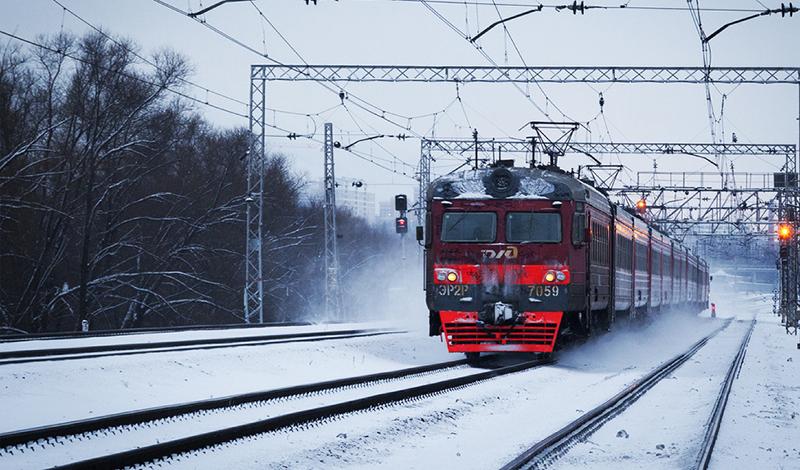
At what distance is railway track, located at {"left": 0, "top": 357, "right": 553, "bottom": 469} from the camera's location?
888 centimetres

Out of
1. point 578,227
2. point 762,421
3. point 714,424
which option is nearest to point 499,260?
point 578,227

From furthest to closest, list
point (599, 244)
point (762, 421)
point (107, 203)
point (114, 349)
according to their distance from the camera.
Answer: point (107, 203) → point (599, 244) → point (114, 349) → point (762, 421)

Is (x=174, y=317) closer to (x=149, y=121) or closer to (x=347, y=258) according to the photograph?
(x=149, y=121)

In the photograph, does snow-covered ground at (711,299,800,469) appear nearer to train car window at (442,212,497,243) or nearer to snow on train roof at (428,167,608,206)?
snow on train roof at (428,167,608,206)

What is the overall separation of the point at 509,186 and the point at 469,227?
3.44 feet

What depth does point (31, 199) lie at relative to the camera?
4116 cm

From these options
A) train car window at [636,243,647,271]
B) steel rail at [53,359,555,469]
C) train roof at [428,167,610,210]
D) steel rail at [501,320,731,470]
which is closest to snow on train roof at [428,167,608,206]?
train roof at [428,167,610,210]

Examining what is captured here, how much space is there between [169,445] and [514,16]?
58.7ft

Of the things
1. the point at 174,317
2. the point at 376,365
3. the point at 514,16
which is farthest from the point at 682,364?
the point at 174,317

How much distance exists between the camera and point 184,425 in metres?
11.2

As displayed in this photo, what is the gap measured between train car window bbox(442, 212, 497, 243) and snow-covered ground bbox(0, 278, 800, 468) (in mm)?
2628

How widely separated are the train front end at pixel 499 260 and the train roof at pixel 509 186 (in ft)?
0.06

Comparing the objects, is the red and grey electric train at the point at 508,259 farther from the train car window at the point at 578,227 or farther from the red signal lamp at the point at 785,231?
the red signal lamp at the point at 785,231

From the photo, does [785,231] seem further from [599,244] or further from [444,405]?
[444,405]
